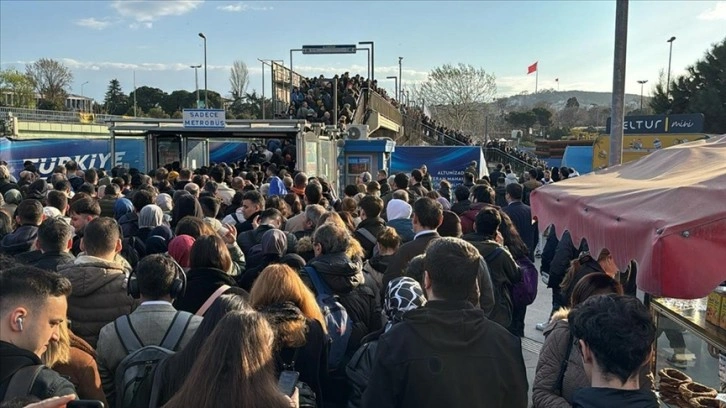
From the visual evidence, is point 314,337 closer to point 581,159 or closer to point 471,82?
point 581,159

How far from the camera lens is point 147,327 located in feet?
9.72

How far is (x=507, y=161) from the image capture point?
106ft

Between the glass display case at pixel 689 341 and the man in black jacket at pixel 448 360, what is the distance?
2.33 meters

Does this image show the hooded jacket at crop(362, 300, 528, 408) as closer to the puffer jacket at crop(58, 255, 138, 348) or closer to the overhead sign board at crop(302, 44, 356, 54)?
the puffer jacket at crop(58, 255, 138, 348)

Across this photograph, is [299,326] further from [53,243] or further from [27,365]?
Result: [53,243]

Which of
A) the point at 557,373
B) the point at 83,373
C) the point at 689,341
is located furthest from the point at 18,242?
the point at 689,341

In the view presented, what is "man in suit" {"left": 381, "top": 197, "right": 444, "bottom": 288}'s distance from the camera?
15.2 feet

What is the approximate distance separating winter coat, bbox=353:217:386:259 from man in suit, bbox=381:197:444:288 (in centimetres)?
92

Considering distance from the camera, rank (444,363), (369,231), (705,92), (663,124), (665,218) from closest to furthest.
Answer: (444,363)
(665,218)
(369,231)
(663,124)
(705,92)

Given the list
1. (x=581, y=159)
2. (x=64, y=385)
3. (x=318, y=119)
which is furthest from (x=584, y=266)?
(x=581, y=159)

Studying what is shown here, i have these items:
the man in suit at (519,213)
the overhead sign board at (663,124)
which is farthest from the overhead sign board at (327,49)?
the man in suit at (519,213)

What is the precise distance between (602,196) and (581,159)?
20.5 metres

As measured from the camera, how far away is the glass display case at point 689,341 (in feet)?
13.9

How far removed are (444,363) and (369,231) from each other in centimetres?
345
